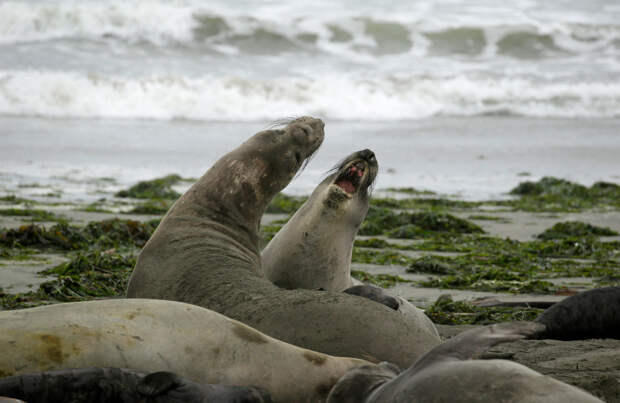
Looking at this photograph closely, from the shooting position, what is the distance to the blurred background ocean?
15.0 meters

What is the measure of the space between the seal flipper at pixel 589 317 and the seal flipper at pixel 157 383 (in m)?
2.50

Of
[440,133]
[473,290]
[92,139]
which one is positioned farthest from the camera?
[440,133]

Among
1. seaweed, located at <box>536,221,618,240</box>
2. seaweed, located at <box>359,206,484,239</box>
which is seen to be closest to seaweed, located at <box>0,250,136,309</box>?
seaweed, located at <box>359,206,484,239</box>

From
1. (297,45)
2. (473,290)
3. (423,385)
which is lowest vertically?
(473,290)

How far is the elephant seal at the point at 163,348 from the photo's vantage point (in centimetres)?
246

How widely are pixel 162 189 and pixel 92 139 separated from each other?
7.37 meters

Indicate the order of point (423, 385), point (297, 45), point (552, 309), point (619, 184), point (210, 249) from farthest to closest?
point (297, 45) < point (619, 184) < point (552, 309) < point (210, 249) < point (423, 385)

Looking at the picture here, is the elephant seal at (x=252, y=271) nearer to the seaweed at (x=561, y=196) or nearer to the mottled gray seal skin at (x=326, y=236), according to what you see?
the mottled gray seal skin at (x=326, y=236)

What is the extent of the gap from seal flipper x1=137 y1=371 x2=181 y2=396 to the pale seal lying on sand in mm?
2168

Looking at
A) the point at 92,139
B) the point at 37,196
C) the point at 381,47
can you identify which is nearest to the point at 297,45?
the point at 381,47

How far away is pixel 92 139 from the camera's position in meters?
17.2

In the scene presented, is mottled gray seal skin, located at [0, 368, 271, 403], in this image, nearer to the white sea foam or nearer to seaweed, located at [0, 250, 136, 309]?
seaweed, located at [0, 250, 136, 309]

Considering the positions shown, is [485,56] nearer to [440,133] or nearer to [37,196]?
[440,133]

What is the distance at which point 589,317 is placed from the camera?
4.21m
